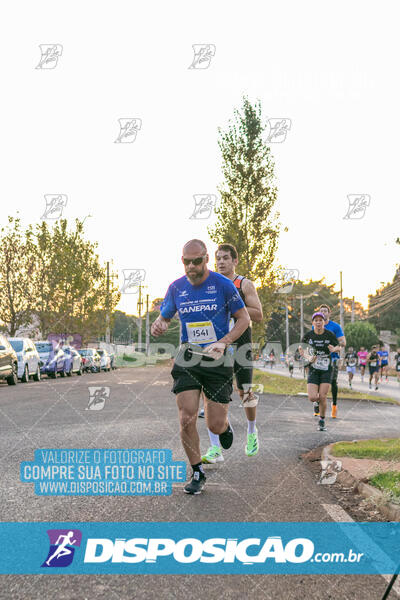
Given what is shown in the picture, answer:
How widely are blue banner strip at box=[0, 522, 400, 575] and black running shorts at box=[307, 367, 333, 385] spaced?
6.52 m

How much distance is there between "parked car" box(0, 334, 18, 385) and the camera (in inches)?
773

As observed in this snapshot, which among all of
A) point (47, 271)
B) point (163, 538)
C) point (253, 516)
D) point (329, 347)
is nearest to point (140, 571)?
point (163, 538)

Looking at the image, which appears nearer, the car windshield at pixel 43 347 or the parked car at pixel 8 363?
the parked car at pixel 8 363

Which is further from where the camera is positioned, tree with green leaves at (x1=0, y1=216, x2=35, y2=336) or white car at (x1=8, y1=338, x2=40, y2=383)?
tree with green leaves at (x1=0, y1=216, x2=35, y2=336)

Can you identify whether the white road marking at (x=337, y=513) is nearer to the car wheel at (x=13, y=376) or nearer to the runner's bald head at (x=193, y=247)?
the runner's bald head at (x=193, y=247)

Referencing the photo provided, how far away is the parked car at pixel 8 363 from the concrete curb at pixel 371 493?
47.4 ft

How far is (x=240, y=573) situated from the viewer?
11.6 ft

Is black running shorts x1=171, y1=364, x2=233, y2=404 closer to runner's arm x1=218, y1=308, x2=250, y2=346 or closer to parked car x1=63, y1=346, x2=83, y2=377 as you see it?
runner's arm x1=218, y1=308, x2=250, y2=346

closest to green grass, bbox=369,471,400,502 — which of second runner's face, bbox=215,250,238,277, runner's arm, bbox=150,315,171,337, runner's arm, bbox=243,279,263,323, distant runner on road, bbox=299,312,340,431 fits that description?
runner's arm, bbox=243,279,263,323

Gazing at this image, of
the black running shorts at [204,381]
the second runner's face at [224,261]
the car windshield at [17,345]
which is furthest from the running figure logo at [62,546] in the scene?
the car windshield at [17,345]

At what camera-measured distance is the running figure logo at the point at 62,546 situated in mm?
3635

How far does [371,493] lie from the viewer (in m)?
5.35

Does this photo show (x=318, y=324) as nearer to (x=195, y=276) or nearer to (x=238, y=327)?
(x=238, y=327)

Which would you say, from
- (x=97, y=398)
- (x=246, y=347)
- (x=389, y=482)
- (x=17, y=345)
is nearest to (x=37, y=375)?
(x=17, y=345)
